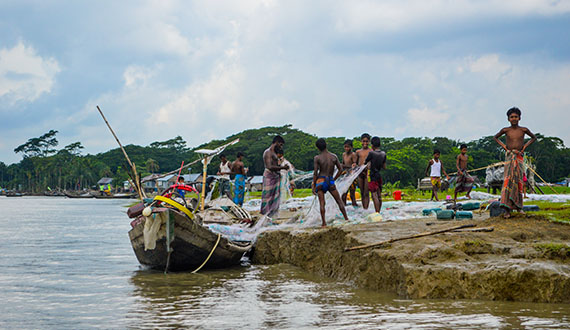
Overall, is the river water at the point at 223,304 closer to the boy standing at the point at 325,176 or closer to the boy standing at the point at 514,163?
the boy standing at the point at 325,176

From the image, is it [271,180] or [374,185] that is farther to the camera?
[271,180]

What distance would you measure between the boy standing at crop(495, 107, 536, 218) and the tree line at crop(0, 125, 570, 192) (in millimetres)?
29668

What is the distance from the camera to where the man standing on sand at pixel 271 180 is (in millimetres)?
11250

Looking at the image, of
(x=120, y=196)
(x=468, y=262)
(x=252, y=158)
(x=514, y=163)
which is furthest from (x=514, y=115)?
(x=120, y=196)

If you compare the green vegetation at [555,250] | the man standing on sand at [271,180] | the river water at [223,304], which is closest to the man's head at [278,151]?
the man standing on sand at [271,180]

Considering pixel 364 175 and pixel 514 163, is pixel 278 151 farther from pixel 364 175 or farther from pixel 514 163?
pixel 514 163

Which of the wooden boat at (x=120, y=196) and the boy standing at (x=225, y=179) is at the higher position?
the boy standing at (x=225, y=179)

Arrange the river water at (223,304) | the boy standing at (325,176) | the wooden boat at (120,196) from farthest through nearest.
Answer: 1. the wooden boat at (120,196)
2. the boy standing at (325,176)
3. the river water at (223,304)

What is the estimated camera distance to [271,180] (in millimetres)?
11562

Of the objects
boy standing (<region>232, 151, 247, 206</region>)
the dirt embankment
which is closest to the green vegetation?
the dirt embankment

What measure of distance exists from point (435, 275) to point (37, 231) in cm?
1836

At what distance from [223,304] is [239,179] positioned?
7.79 m

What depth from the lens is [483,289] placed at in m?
5.79

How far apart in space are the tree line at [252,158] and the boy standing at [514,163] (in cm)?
2967
